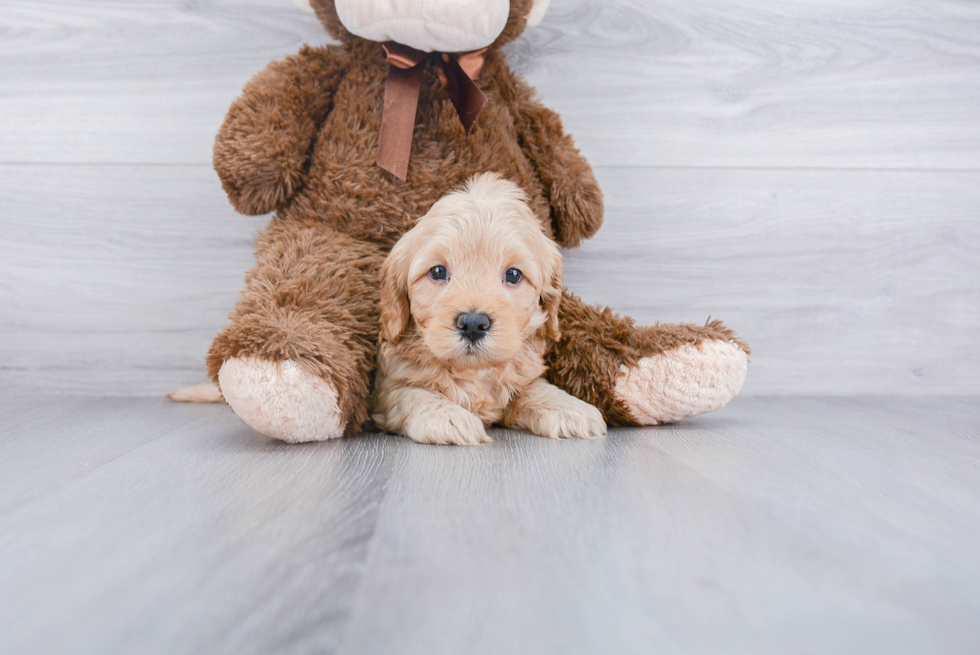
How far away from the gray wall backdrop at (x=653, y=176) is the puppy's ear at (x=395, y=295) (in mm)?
595

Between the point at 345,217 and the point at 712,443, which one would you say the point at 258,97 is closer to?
the point at 345,217

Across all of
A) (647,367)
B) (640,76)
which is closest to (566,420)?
(647,367)

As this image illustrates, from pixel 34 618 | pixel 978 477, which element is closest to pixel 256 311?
pixel 34 618

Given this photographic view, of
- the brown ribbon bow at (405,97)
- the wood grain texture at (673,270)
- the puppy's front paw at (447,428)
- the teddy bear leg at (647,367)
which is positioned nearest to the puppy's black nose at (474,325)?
the puppy's front paw at (447,428)

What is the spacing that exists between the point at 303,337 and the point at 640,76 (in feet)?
3.59

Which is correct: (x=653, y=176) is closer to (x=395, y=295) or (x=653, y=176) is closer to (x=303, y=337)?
(x=395, y=295)

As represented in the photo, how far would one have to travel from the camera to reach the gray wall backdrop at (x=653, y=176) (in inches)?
61.3

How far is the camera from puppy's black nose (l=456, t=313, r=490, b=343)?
3.29 feet

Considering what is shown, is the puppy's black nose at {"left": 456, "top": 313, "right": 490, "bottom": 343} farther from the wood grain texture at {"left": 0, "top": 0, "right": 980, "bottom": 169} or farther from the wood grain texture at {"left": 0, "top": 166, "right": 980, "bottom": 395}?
the wood grain texture at {"left": 0, "top": 0, "right": 980, "bottom": 169}

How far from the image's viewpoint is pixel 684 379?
1157 millimetres

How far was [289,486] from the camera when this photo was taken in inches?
31.2

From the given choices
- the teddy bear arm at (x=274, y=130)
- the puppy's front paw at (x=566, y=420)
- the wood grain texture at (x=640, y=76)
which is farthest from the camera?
the wood grain texture at (x=640, y=76)

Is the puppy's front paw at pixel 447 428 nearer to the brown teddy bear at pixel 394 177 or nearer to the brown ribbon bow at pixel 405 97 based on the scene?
the brown teddy bear at pixel 394 177

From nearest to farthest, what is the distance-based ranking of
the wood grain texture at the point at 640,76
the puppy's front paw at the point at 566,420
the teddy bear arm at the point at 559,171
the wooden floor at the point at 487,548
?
1. the wooden floor at the point at 487,548
2. the puppy's front paw at the point at 566,420
3. the teddy bear arm at the point at 559,171
4. the wood grain texture at the point at 640,76
